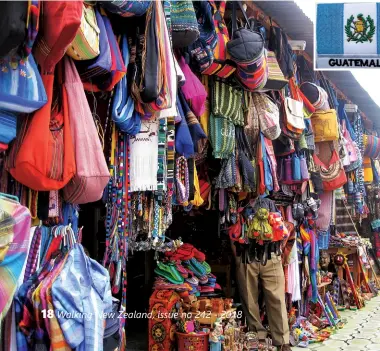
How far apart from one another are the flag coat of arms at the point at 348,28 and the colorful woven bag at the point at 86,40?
1.84 m

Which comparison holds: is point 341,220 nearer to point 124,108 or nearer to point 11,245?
point 124,108

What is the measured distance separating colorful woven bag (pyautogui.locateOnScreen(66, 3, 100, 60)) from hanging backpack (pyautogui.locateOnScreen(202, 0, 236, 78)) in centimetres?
133

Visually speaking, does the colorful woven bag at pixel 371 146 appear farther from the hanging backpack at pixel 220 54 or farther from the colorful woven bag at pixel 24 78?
the colorful woven bag at pixel 24 78

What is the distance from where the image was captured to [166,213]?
3.04 meters

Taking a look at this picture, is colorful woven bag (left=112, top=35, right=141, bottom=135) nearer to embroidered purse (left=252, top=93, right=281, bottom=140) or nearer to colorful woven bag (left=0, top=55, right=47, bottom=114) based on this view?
colorful woven bag (left=0, top=55, right=47, bottom=114)

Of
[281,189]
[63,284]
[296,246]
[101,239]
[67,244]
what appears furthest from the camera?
[296,246]

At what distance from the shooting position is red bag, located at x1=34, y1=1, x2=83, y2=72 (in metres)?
1.93

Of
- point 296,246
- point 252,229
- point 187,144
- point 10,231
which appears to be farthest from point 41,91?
point 296,246

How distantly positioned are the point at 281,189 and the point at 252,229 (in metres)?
0.86

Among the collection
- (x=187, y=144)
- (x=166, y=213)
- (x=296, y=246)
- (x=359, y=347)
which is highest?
(x=187, y=144)

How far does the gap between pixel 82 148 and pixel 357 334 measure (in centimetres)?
480

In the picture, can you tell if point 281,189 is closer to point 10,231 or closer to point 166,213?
point 166,213

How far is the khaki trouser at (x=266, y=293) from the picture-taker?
16.4 feet

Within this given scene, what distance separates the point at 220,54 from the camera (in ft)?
11.7
